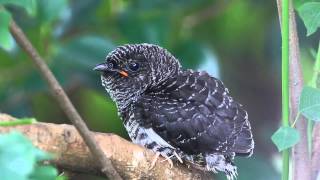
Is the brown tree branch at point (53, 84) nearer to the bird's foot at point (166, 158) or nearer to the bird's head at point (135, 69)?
the bird's foot at point (166, 158)

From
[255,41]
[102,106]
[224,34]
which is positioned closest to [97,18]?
[102,106]

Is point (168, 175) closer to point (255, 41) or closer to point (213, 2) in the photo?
point (213, 2)

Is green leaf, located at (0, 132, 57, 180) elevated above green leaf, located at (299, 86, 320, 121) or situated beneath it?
situated beneath

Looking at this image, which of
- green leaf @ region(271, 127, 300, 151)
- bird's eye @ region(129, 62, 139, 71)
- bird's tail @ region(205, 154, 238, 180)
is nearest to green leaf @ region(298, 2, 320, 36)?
green leaf @ region(271, 127, 300, 151)

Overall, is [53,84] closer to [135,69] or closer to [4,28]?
[4,28]

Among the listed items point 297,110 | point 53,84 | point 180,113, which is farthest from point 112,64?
point 53,84

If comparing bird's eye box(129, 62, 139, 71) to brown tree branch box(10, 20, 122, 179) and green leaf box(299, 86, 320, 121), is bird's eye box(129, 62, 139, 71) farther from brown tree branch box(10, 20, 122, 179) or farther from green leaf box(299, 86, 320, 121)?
brown tree branch box(10, 20, 122, 179)
